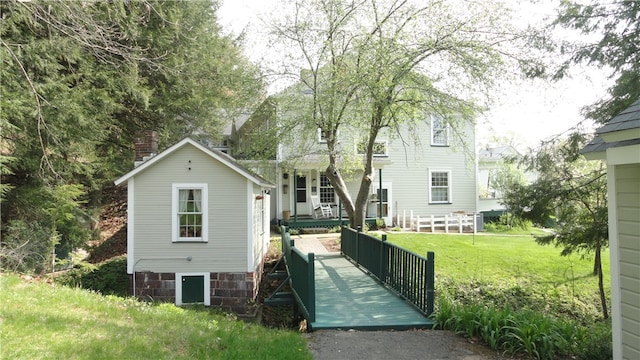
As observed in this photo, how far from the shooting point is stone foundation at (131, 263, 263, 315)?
10836 millimetres

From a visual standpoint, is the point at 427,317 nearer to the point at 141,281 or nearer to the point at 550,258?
the point at 141,281

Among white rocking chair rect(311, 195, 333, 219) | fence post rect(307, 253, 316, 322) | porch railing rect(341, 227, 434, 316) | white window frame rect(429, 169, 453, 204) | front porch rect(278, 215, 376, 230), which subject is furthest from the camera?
white window frame rect(429, 169, 453, 204)

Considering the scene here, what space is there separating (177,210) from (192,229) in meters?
0.69

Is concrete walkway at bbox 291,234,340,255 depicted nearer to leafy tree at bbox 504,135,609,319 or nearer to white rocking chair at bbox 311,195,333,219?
white rocking chair at bbox 311,195,333,219

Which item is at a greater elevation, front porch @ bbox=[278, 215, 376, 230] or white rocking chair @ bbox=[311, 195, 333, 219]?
white rocking chair @ bbox=[311, 195, 333, 219]

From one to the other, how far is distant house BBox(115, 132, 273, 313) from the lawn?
565 centimetres

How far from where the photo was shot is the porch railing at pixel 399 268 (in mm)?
6446

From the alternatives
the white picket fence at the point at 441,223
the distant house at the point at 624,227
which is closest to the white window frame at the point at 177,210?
the distant house at the point at 624,227

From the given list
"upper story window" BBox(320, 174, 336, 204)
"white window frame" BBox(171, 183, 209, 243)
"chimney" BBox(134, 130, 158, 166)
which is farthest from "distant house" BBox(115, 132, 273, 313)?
"upper story window" BBox(320, 174, 336, 204)

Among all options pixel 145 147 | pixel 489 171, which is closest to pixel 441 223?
pixel 489 171

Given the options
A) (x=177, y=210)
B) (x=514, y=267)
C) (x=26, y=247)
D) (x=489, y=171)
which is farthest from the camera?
(x=489, y=171)

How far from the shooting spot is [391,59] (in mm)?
10477

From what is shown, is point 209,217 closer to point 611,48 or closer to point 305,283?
point 305,283

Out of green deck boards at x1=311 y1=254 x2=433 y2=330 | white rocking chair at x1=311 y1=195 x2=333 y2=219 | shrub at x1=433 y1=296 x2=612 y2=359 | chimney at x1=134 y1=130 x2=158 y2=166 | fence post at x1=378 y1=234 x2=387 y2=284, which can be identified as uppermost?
chimney at x1=134 y1=130 x2=158 y2=166
